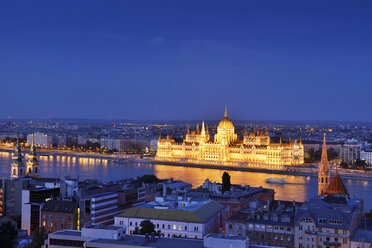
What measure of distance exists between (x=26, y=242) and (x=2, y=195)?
13.0 feet

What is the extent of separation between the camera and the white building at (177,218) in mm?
10516

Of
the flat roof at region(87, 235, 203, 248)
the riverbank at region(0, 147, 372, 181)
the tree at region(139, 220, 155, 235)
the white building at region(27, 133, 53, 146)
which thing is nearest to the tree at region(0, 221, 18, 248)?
the flat roof at region(87, 235, 203, 248)

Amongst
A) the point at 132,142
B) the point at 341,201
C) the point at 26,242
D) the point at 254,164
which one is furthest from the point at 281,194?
the point at 132,142

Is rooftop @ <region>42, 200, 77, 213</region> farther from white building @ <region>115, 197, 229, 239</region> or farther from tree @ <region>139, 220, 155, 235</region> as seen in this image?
tree @ <region>139, 220, 155, 235</region>

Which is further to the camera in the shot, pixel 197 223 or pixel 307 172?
pixel 307 172

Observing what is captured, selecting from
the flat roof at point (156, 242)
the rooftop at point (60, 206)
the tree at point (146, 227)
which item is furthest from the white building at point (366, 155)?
the flat roof at point (156, 242)

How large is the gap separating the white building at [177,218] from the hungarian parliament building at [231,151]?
2307cm

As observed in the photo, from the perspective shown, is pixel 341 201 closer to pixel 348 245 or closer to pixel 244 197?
pixel 348 245

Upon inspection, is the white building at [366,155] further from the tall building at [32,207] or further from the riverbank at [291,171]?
the tall building at [32,207]

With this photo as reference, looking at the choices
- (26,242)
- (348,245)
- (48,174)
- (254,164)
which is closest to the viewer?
(348,245)

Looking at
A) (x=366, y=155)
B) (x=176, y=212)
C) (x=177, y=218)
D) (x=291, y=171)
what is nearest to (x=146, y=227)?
(x=177, y=218)

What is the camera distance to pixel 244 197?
1367 centimetres

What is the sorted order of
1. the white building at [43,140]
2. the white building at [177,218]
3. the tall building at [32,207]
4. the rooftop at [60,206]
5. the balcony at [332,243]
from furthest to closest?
the white building at [43,140] < the tall building at [32,207] < the rooftop at [60,206] < the white building at [177,218] < the balcony at [332,243]

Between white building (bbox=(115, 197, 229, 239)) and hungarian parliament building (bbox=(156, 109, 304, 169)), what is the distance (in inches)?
908
